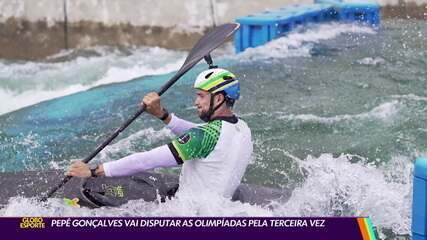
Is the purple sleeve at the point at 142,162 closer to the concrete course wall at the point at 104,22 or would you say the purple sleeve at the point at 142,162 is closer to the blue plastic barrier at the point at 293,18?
the blue plastic barrier at the point at 293,18

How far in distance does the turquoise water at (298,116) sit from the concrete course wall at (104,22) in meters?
0.31

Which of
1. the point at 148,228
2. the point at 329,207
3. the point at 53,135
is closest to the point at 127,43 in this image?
the point at 53,135

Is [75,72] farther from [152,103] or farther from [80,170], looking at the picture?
[80,170]

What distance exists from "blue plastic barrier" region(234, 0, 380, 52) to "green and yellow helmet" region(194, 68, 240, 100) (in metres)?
7.29

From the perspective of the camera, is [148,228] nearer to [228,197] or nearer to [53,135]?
[228,197]

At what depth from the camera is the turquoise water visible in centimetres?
520

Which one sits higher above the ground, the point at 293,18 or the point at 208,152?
the point at 208,152

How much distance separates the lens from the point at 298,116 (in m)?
9.07

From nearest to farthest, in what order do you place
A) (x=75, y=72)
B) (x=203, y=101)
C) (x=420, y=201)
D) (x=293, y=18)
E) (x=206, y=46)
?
1. (x=420, y=201)
2. (x=203, y=101)
3. (x=206, y=46)
4. (x=75, y=72)
5. (x=293, y=18)

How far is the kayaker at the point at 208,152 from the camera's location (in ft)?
14.3

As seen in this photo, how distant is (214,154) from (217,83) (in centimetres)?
42

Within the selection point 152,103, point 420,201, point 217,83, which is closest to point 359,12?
point 152,103

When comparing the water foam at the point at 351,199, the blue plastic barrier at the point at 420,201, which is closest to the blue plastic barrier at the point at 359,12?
Result: the water foam at the point at 351,199

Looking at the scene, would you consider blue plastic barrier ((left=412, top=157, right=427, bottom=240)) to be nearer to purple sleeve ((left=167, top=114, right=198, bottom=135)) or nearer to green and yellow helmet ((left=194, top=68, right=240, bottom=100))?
green and yellow helmet ((left=194, top=68, right=240, bottom=100))
